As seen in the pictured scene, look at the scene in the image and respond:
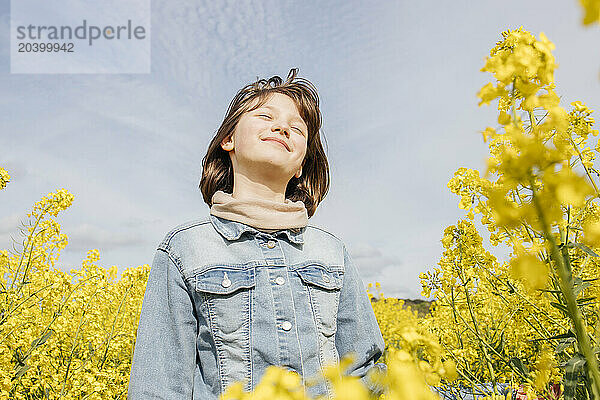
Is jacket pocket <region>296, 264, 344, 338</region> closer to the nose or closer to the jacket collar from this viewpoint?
the jacket collar

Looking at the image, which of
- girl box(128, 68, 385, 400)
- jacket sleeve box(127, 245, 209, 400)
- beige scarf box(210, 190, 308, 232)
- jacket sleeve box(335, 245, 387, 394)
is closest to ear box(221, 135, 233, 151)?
girl box(128, 68, 385, 400)

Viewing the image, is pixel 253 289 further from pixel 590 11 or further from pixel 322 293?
pixel 590 11

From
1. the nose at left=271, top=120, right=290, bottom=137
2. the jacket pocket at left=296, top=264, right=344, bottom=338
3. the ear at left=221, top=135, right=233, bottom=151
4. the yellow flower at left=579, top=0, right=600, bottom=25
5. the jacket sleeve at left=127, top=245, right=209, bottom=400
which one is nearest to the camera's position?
the yellow flower at left=579, top=0, right=600, bottom=25

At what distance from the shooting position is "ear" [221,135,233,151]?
76.9 inches

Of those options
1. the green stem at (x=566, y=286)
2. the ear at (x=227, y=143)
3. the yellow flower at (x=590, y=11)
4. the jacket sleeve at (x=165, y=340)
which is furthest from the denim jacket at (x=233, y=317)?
the yellow flower at (x=590, y=11)

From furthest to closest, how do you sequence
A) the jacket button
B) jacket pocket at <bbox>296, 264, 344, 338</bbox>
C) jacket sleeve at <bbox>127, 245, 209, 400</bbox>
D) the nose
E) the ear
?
the ear
the nose
jacket pocket at <bbox>296, 264, 344, 338</bbox>
the jacket button
jacket sleeve at <bbox>127, 245, 209, 400</bbox>

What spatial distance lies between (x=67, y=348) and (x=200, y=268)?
2607mm

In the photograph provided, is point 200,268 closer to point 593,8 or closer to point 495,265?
point 593,8

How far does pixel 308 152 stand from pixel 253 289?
81cm

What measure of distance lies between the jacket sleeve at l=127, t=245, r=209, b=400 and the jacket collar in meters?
0.19

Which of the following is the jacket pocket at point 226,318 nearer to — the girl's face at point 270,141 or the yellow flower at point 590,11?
the girl's face at point 270,141

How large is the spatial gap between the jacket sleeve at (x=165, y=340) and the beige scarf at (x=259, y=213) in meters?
0.25

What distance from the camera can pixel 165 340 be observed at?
58.9 inches

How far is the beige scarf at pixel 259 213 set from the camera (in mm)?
1715
